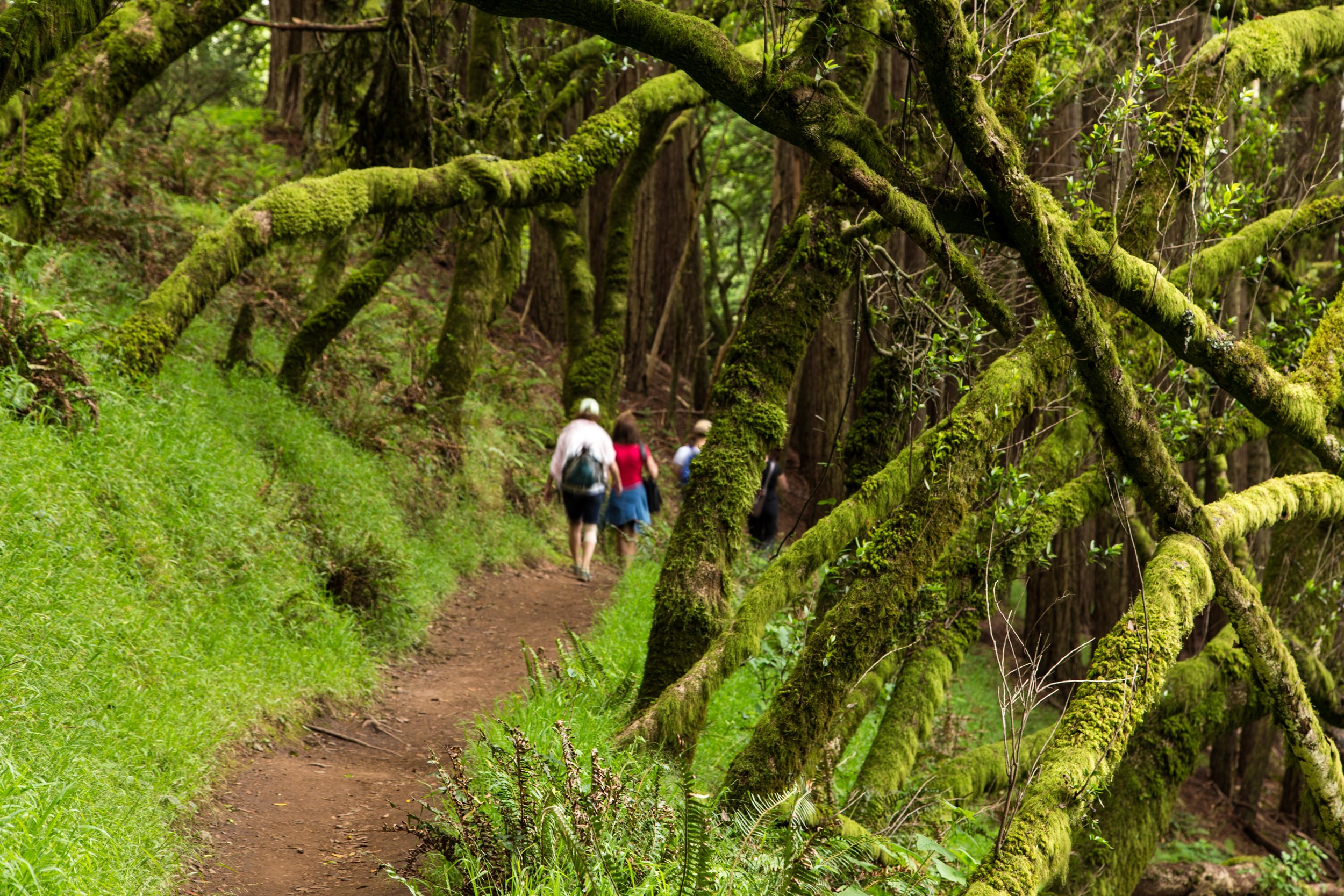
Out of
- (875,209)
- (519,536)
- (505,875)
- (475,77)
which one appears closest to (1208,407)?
(875,209)

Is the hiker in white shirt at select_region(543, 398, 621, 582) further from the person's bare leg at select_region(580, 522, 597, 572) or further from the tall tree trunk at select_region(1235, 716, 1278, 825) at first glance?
the tall tree trunk at select_region(1235, 716, 1278, 825)

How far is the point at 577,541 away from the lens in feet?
36.7

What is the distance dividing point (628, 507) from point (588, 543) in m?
0.69

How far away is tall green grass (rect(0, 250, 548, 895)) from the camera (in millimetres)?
3721

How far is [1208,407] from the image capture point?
253 inches

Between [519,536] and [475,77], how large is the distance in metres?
5.23

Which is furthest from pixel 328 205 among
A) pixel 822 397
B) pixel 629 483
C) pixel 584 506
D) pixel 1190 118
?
pixel 822 397

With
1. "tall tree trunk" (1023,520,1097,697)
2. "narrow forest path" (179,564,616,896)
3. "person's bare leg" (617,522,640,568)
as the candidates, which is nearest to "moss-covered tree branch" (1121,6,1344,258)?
"narrow forest path" (179,564,616,896)

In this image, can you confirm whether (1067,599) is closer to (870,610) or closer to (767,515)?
(767,515)

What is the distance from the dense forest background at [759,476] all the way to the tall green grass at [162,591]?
0.10 ft

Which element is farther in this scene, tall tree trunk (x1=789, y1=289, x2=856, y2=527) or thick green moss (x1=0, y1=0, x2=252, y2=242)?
tall tree trunk (x1=789, y1=289, x2=856, y2=527)

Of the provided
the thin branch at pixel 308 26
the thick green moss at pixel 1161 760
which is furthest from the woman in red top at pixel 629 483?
the thick green moss at pixel 1161 760

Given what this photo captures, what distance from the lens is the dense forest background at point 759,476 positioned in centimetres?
348

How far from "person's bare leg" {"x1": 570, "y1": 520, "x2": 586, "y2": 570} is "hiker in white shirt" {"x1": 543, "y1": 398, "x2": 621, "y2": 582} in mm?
64
